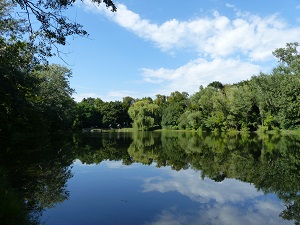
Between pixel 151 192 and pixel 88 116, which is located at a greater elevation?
pixel 88 116

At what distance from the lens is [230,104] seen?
59.7m

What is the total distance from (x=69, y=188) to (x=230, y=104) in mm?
53008

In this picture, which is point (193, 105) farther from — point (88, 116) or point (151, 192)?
point (151, 192)

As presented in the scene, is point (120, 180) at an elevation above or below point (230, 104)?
below

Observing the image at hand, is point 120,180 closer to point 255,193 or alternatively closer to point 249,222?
point 255,193

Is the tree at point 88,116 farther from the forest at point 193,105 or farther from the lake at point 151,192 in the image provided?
the lake at point 151,192

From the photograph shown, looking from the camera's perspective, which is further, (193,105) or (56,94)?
(193,105)

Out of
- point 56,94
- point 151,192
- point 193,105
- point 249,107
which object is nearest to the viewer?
point 151,192

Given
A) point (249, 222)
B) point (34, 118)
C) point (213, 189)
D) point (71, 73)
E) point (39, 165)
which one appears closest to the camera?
point (249, 222)

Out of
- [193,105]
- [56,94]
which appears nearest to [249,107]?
[193,105]

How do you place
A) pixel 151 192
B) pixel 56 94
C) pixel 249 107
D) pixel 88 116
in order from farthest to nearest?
pixel 88 116 → pixel 249 107 → pixel 56 94 → pixel 151 192

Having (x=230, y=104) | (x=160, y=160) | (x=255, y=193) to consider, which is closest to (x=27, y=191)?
(x=255, y=193)

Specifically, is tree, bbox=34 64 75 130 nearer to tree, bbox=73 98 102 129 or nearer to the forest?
the forest

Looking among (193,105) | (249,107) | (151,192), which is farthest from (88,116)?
(151,192)
